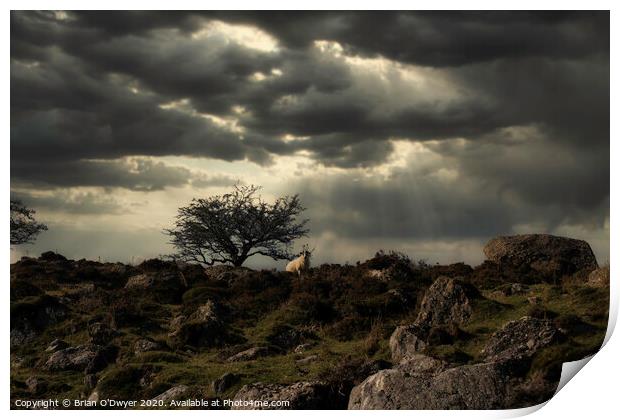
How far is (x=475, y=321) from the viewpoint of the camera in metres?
22.3

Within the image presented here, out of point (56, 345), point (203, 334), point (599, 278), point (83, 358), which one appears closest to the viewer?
point (83, 358)

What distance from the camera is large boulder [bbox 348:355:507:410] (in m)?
17.1

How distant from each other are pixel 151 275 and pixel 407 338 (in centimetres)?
1554

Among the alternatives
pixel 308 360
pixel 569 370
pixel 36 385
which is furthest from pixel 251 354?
pixel 569 370

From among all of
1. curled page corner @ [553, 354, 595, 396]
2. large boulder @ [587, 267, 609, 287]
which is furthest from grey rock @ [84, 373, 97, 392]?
large boulder @ [587, 267, 609, 287]

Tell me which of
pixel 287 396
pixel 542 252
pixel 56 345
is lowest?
pixel 287 396

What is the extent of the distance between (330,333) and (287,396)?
6.34 metres

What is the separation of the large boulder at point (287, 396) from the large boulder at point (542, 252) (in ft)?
48.9

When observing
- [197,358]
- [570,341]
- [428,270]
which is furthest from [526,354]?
[428,270]

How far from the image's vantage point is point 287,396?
18.4m

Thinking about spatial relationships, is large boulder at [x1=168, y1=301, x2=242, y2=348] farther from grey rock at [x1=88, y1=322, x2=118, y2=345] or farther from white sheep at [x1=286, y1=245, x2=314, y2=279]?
white sheep at [x1=286, y1=245, x2=314, y2=279]

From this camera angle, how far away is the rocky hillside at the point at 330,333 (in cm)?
1836

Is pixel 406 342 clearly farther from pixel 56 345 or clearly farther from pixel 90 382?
pixel 56 345
